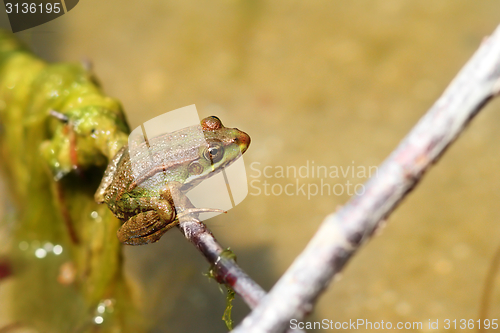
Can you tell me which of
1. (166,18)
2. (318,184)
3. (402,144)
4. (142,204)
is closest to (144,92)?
(166,18)

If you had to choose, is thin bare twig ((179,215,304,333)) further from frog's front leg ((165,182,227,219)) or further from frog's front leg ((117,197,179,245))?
frog's front leg ((117,197,179,245))

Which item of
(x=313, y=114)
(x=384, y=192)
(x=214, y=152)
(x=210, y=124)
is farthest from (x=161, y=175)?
(x=313, y=114)

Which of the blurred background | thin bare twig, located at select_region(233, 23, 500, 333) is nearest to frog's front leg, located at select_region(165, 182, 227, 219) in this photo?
thin bare twig, located at select_region(233, 23, 500, 333)

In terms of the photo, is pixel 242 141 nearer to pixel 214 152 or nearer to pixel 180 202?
pixel 214 152

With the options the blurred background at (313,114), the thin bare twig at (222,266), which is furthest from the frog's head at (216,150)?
the blurred background at (313,114)

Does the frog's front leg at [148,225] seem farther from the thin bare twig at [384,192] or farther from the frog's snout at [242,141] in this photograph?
the thin bare twig at [384,192]

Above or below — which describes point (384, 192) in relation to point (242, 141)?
above

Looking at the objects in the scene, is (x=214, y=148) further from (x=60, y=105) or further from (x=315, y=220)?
(x=315, y=220)
